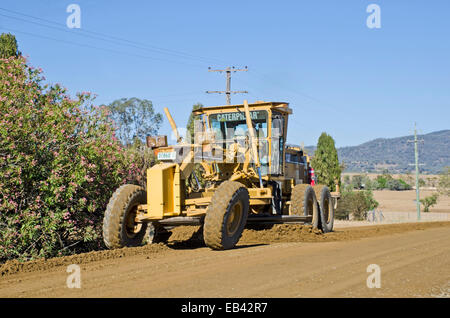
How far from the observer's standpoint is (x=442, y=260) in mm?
8961

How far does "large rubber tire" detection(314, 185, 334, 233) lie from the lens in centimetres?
1543

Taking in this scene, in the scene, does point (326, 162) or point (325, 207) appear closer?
point (325, 207)

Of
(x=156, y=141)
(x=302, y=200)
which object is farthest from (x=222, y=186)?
(x=302, y=200)

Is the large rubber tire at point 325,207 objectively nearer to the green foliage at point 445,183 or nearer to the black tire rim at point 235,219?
the black tire rim at point 235,219

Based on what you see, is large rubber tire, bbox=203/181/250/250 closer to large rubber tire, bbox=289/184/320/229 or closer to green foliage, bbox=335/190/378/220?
large rubber tire, bbox=289/184/320/229

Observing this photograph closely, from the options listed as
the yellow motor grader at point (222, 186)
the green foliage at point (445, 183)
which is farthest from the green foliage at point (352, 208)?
the green foliage at point (445, 183)

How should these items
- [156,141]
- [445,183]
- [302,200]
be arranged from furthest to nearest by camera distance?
[445,183]
[302,200]
[156,141]

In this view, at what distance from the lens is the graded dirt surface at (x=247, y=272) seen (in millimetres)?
6391

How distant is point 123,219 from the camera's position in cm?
1069

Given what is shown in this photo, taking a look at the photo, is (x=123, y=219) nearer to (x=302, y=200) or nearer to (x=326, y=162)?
(x=302, y=200)

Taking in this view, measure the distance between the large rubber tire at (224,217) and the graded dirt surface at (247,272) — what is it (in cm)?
28

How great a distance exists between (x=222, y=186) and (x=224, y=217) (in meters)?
0.70
